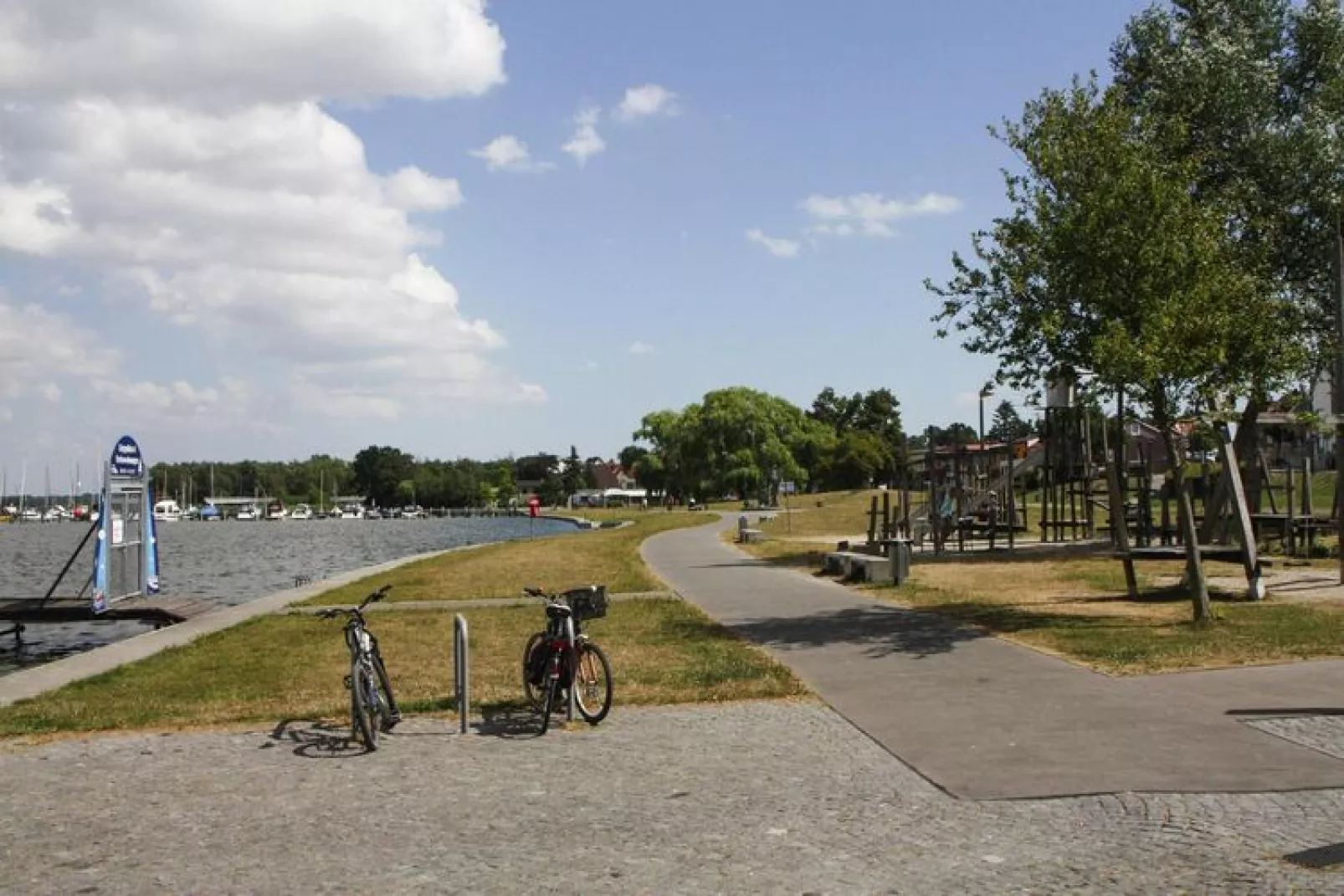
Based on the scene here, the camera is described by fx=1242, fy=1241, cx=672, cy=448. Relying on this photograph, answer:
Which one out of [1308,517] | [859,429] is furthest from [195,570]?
[859,429]

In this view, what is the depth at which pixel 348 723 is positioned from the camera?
32.9ft

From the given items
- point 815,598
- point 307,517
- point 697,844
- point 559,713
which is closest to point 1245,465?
point 815,598

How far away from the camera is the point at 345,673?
13148mm

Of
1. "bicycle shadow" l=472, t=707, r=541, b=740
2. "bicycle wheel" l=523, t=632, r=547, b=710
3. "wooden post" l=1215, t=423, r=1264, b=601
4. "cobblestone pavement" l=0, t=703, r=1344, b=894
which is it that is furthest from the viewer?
"wooden post" l=1215, t=423, r=1264, b=601

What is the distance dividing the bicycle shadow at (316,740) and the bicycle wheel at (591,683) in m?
1.77

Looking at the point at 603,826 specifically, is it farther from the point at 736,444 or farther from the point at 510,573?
the point at 736,444

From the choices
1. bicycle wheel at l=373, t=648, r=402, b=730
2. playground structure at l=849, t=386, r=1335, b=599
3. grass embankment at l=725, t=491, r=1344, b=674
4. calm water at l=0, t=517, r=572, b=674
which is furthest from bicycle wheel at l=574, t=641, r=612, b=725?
calm water at l=0, t=517, r=572, b=674

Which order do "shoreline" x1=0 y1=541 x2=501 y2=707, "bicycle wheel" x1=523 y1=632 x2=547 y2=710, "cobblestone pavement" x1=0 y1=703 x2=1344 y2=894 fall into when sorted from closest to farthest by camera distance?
1. "cobblestone pavement" x1=0 y1=703 x2=1344 y2=894
2. "bicycle wheel" x1=523 y1=632 x2=547 y2=710
3. "shoreline" x1=0 y1=541 x2=501 y2=707

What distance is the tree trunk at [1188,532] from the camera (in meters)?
15.1

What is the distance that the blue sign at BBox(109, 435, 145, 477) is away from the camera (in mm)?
21891

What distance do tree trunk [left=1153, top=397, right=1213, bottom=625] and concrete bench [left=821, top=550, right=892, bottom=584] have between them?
24.1ft

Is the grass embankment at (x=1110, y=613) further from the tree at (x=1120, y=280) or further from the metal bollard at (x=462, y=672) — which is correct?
the metal bollard at (x=462, y=672)

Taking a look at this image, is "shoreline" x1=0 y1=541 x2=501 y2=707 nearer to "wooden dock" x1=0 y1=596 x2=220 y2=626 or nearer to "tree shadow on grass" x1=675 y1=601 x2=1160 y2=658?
"wooden dock" x1=0 y1=596 x2=220 y2=626

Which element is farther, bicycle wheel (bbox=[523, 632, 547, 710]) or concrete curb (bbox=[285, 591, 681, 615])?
concrete curb (bbox=[285, 591, 681, 615])
